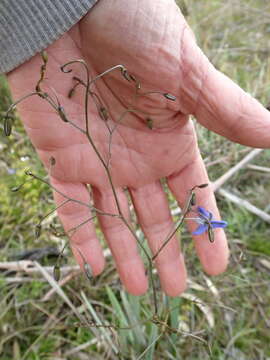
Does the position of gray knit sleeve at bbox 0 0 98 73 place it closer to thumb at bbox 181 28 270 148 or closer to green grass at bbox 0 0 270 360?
thumb at bbox 181 28 270 148

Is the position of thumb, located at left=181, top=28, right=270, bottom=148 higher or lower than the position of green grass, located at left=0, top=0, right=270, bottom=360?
higher

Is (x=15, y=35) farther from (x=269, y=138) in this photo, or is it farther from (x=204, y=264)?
(x=204, y=264)

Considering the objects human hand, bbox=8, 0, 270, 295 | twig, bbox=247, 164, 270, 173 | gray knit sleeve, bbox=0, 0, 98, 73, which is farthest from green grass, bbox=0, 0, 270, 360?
gray knit sleeve, bbox=0, 0, 98, 73

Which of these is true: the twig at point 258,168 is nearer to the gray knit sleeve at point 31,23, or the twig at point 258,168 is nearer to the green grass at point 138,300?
the green grass at point 138,300

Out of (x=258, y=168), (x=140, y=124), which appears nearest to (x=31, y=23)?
(x=140, y=124)

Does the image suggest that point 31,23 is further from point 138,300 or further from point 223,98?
point 138,300

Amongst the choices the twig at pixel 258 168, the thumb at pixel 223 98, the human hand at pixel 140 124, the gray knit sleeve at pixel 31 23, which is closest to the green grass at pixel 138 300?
the twig at pixel 258 168
